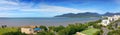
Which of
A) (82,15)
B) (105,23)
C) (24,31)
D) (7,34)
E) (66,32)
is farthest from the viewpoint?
(82,15)

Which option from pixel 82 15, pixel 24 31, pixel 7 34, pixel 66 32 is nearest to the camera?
pixel 7 34

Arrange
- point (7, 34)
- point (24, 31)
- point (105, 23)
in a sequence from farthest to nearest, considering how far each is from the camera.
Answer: point (105, 23)
point (24, 31)
point (7, 34)

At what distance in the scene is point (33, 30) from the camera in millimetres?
10961

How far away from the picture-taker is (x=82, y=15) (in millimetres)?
42000

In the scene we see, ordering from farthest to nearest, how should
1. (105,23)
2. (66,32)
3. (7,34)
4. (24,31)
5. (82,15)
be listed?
1. (82,15)
2. (105,23)
3. (24,31)
4. (66,32)
5. (7,34)

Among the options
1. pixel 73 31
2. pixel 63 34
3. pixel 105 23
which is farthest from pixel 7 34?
pixel 105 23

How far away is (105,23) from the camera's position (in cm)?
1683

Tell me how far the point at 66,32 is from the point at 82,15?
32.4 metres

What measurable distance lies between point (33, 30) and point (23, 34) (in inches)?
52.3

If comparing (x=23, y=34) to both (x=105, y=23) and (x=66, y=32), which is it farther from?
(x=105, y=23)

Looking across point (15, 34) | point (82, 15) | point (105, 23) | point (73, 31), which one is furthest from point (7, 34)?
point (82, 15)

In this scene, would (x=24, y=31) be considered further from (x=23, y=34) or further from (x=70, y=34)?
(x=70, y=34)

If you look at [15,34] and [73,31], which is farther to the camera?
[73,31]

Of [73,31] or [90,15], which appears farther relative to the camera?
[90,15]
